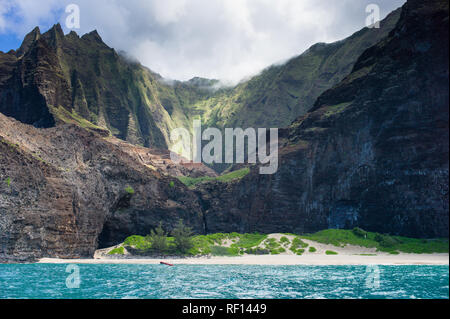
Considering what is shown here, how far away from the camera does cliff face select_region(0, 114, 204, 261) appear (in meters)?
59.8

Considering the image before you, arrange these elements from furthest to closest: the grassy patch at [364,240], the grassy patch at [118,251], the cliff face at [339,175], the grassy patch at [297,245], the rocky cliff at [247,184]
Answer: the grassy patch at [297,245], the grassy patch at [118,251], the cliff face at [339,175], the grassy patch at [364,240], the rocky cliff at [247,184]

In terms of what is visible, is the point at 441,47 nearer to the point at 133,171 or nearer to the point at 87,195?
the point at 87,195

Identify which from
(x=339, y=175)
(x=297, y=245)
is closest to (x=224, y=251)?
(x=297, y=245)

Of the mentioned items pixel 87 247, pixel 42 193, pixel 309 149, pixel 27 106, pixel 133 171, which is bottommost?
pixel 87 247

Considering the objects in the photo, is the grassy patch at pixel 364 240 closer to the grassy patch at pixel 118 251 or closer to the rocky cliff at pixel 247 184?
the rocky cliff at pixel 247 184

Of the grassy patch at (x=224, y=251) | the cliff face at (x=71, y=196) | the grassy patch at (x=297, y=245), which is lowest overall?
the grassy patch at (x=224, y=251)

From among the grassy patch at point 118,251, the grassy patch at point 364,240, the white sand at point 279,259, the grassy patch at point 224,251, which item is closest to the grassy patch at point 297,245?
the white sand at point 279,259

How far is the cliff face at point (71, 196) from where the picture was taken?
59.8 m

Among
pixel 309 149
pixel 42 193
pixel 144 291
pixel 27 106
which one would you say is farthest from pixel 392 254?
pixel 27 106

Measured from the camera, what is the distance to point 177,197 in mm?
100562

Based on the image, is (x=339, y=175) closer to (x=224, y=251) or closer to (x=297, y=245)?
(x=297, y=245)

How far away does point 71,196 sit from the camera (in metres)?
70.0

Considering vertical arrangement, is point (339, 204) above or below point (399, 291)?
above
